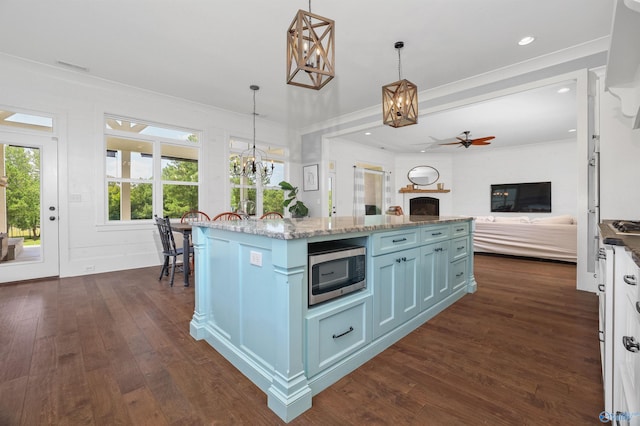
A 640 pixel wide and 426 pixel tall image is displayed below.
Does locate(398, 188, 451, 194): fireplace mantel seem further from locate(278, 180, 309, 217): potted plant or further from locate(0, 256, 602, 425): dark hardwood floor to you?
locate(0, 256, 602, 425): dark hardwood floor

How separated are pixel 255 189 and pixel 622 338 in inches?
234

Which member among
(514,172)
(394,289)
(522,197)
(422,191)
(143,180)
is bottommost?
(394,289)

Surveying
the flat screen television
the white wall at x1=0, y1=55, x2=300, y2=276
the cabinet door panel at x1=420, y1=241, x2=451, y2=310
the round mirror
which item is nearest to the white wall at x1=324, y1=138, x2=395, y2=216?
the round mirror

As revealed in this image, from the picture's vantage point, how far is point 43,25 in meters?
2.98

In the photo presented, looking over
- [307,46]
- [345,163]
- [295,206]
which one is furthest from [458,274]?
[345,163]

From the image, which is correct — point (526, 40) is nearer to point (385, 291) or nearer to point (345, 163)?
point (385, 291)

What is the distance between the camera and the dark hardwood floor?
4.54 ft

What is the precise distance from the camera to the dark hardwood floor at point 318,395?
54.5 inches

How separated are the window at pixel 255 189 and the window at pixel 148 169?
773 mm

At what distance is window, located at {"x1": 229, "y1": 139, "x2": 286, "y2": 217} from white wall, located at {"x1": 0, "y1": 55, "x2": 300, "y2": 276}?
1.21 metres

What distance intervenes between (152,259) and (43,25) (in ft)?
10.7

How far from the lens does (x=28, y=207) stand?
381 centimetres

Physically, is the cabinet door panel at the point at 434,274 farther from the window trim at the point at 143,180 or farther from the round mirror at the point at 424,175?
the round mirror at the point at 424,175

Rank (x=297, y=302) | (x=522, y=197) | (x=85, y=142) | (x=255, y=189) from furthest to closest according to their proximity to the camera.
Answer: (x=522, y=197) < (x=255, y=189) < (x=85, y=142) < (x=297, y=302)
